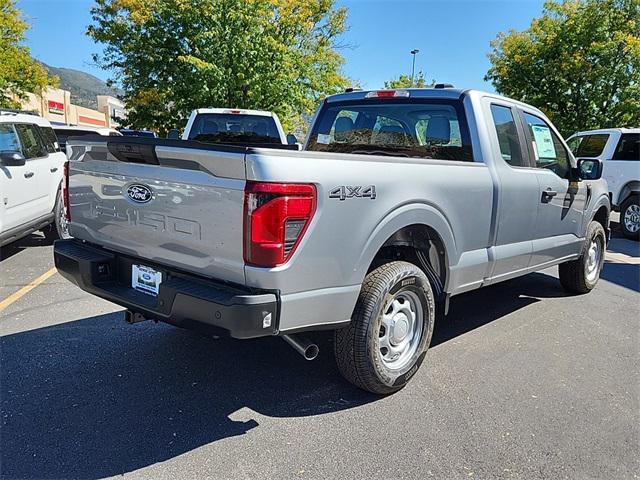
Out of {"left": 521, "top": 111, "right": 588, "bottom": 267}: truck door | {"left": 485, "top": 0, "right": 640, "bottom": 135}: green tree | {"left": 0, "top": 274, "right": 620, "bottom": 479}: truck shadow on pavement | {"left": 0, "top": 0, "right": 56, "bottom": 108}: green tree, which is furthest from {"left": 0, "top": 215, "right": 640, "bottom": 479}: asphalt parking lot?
{"left": 485, "top": 0, "right": 640, "bottom": 135}: green tree

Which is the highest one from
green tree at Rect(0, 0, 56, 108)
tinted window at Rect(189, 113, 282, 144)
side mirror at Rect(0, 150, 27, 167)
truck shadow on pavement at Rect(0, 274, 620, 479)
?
green tree at Rect(0, 0, 56, 108)

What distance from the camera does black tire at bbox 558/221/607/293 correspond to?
5.70 metres

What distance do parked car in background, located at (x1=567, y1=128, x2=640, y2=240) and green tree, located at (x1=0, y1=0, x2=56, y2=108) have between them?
18261 mm

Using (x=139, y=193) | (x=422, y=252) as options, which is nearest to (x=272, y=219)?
(x=139, y=193)

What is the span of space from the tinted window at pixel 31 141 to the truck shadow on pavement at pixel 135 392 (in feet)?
11.0

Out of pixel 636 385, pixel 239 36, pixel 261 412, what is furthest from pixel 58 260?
pixel 239 36

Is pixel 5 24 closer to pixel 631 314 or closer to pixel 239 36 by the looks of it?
pixel 239 36

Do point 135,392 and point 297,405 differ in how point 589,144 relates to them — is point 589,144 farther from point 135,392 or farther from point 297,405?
point 135,392

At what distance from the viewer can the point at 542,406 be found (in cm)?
334

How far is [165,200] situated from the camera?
2850 millimetres

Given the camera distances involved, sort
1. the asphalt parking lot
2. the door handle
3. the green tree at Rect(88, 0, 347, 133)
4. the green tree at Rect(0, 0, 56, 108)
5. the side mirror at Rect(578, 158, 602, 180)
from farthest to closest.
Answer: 1. the green tree at Rect(0, 0, 56, 108)
2. the green tree at Rect(88, 0, 347, 133)
3. the side mirror at Rect(578, 158, 602, 180)
4. the door handle
5. the asphalt parking lot

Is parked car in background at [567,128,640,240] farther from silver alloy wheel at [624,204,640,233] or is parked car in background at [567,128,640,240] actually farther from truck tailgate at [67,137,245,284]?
truck tailgate at [67,137,245,284]

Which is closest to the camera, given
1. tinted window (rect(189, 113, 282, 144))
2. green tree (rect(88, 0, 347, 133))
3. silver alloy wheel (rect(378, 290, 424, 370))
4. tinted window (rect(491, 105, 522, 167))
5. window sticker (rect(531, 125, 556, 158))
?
silver alloy wheel (rect(378, 290, 424, 370))

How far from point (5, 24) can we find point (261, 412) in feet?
65.0
